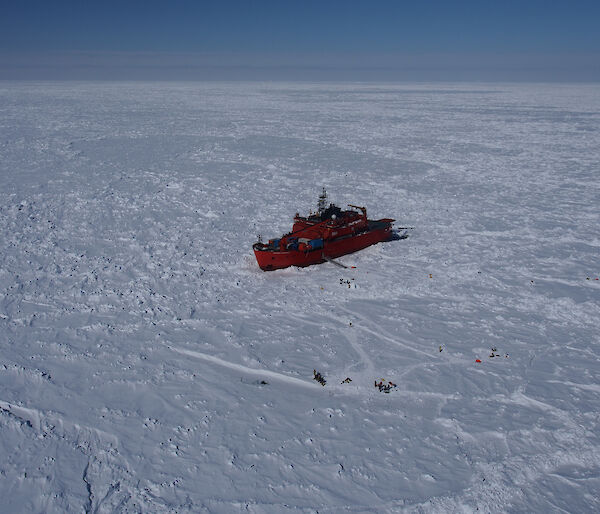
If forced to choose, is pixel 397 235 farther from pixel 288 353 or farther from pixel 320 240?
pixel 288 353

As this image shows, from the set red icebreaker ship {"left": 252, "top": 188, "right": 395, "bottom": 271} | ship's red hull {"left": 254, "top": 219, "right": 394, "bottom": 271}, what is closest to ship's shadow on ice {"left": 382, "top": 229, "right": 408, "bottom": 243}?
ship's red hull {"left": 254, "top": 219, "right": 394, "bottom": 271}

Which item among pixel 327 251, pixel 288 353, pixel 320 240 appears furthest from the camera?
pixel 327 251

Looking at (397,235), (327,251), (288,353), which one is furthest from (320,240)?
(288,353)

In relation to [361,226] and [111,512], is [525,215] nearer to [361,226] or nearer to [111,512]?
[361,226]

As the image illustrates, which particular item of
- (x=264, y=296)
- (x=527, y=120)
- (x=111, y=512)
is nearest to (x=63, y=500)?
(x=111, y=512)

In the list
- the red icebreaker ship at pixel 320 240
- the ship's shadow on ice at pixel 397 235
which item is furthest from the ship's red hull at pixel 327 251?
the ship's shadow on ice at pixel 397 235
